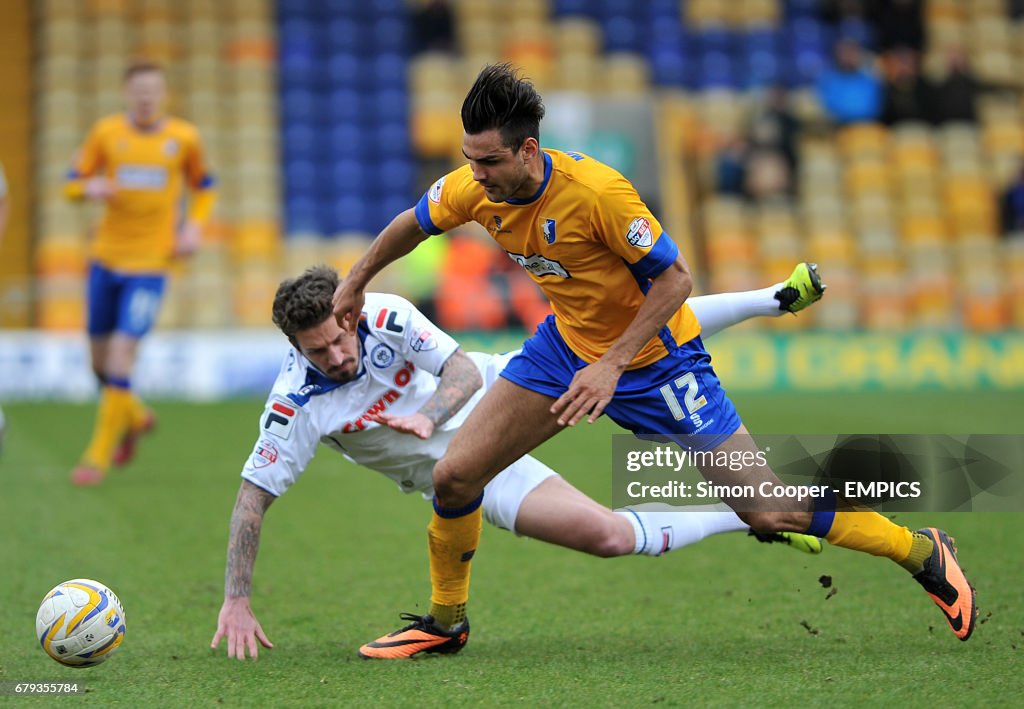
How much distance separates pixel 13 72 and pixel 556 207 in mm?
14339

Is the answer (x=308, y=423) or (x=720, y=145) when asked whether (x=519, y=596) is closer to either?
(x=308, y=423)

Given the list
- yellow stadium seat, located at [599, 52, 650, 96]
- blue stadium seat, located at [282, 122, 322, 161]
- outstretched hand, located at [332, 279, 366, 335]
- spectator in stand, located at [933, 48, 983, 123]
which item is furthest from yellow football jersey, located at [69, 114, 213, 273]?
spectator in stand, located at [933, 48, 983, 123]

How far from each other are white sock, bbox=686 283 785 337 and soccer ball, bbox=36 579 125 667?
234cm

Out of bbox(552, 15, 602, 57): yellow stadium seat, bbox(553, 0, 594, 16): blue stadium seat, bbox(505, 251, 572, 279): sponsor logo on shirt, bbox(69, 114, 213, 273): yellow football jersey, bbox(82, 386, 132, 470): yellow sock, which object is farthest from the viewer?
bbox(553, 0, 594, 16): blue stadium seat

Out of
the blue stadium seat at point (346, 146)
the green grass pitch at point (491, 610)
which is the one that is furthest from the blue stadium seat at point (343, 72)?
the green grass pitch at point (491, 610)

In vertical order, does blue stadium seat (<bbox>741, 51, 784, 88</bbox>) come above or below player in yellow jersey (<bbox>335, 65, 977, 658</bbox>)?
above

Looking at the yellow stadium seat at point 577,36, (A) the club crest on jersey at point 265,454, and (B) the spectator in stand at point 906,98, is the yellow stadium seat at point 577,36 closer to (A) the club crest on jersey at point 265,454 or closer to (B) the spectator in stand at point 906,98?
(B) the spectator in stand at point 906,98

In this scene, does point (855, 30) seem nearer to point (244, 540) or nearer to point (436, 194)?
point (436, 194)

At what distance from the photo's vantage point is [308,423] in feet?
16.3

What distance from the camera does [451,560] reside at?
492 centimetres

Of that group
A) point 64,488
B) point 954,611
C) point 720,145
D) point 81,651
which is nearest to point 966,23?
point 720,145

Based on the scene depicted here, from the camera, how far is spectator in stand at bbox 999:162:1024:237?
1581cm

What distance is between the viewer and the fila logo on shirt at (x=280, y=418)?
4.88 meters

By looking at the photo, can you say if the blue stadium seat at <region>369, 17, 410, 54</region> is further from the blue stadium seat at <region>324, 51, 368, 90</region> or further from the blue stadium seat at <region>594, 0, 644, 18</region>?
the blue stadium seat at <region>594, 0, 644, 18</region>
